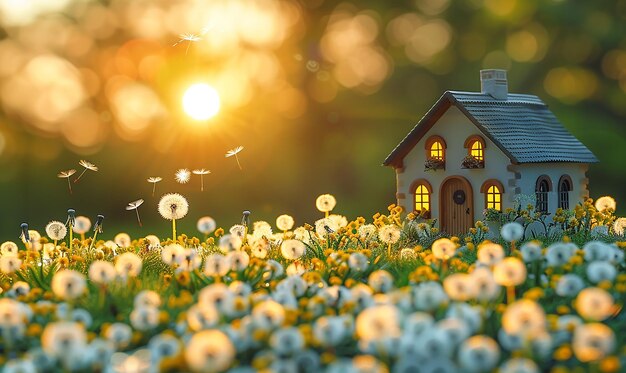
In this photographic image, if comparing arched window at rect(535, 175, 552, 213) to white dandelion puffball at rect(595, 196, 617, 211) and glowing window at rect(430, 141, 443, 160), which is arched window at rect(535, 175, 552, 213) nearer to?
white dandelion puffball at rect(595, 196, 617, 211)

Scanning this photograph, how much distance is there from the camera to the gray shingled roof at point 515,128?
13.7m

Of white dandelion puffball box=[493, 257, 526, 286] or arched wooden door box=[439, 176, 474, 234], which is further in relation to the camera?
arched wooden door box=[439, 176, 474, 234]

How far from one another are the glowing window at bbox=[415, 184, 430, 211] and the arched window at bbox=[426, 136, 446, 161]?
535mm

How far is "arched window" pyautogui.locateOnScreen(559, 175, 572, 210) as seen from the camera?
48.3ft

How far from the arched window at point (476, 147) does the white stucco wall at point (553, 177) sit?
0.61m

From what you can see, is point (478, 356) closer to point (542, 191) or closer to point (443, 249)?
point (443, 249)

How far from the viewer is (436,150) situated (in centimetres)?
1448

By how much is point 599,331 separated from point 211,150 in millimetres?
18140

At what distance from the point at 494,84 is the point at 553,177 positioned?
76.0 inches

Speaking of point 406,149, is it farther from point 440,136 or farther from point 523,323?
point 523,323

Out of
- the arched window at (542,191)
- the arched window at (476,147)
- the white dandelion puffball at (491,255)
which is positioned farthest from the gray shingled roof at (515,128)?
the white dandelion puffball at (491,255)

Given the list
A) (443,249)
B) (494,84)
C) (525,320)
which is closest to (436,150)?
(494,84)

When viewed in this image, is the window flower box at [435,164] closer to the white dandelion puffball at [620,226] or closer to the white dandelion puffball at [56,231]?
the white dandelion puffball at [620,226]


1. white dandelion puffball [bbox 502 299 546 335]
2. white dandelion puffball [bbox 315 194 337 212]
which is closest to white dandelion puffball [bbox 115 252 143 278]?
white dandelion puffball [bbox 502 299 546 335]
